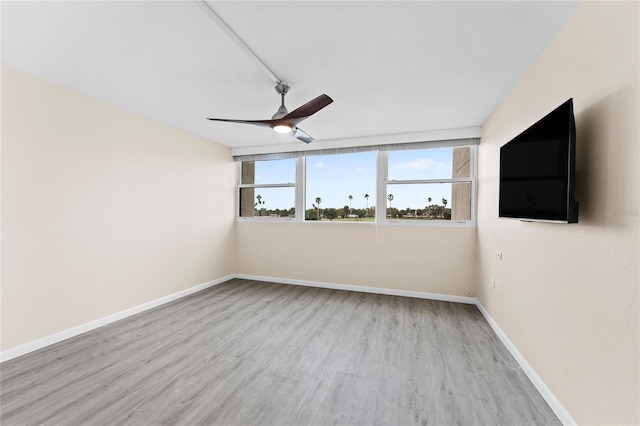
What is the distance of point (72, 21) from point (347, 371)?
10.6ft

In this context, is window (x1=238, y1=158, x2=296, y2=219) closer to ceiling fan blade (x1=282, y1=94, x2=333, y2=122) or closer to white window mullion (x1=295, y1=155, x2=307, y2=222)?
white window mullion (x1=295, y1=155, x2=307, y2=222)

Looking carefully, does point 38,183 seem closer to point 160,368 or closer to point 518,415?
point 160,368

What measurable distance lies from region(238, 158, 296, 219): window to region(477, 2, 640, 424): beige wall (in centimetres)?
362

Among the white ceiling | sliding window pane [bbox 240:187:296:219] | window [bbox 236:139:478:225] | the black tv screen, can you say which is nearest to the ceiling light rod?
the white ceiling

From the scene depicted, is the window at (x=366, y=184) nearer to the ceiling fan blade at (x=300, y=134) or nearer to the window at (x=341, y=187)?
the window at (x=341, y=187)

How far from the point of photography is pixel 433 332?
292cm

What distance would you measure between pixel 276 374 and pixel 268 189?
353 cm

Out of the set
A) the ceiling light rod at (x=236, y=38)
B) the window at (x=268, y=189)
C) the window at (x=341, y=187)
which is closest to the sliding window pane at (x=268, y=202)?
the window at (x=268, y=189)

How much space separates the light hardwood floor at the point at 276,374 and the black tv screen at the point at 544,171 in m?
1.37

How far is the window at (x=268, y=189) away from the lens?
4.97 metres

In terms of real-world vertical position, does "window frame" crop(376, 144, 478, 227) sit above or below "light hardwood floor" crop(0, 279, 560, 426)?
above

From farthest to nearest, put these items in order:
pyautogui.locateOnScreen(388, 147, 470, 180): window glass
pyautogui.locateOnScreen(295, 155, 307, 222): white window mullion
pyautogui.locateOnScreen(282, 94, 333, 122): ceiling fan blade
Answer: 1. pyautogui.locateOnScreen(295, 155, 307, 222): white window mullion
2. pyautogui.locateOnScreen(388, 147, 470, 180): window glass
3. pyautogui.locateOnScreen(282, 94, 333, 122): ceiling fan blade

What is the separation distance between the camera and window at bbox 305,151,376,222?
4449mm

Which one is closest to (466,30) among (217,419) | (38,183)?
(217,419)
